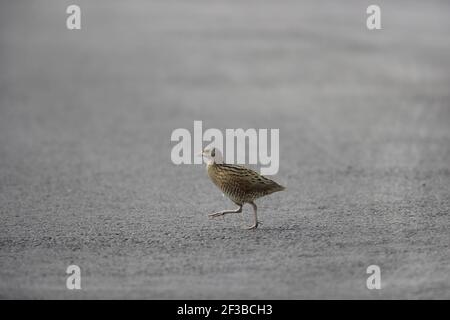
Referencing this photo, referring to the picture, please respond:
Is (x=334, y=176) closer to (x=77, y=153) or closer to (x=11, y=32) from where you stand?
(x=77, y=153)

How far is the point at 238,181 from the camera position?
7.47m

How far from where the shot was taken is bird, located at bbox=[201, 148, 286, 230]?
7.48 m

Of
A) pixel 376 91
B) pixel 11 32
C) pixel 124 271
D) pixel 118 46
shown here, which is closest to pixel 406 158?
pixel 376 91

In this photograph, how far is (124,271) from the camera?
6.65 metres

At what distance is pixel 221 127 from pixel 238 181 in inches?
169
